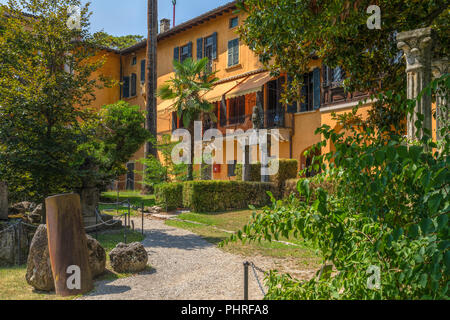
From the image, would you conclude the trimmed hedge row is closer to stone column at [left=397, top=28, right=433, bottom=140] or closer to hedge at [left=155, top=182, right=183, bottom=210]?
hedge at [left=155, top=182, right=183, bottom=210]

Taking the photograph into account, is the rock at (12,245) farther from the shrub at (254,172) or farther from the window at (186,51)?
the window at (186,51)

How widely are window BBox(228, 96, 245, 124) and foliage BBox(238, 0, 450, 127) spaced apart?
14.6 meters

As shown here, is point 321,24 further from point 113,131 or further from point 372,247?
point 113,131

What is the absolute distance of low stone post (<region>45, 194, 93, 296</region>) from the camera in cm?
559

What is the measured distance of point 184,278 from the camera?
6.40 m

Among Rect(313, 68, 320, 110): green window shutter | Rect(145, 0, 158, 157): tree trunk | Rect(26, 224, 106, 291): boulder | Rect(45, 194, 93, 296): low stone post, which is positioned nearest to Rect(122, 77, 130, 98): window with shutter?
Rect(145, 0, 158, 157): tree trunk

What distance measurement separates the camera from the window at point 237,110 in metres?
23.7

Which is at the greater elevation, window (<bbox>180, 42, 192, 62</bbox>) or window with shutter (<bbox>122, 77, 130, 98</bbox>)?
window (<bbox>180, 42, 192, 62</bbox>)

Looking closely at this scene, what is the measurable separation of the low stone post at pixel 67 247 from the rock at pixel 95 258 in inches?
24.2

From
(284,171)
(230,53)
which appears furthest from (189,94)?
(230,53)

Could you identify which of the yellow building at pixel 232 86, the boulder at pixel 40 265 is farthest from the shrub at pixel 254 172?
the boulder at pixel 40 265

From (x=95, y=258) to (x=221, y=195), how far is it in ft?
32.7

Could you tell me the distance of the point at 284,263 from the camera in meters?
7.27
